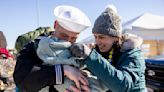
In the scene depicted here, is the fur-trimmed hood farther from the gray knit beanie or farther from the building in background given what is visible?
the building in background

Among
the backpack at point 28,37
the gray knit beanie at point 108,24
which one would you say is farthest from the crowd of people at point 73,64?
the backpack at point 28,37

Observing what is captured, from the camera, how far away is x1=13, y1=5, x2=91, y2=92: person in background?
174cm

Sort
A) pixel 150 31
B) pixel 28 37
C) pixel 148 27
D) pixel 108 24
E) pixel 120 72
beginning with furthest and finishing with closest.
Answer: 1. pixel 150 31
2. pixel 148 27
3. pixel 28 37
4. pixel 108 24
5. pixel 120 72

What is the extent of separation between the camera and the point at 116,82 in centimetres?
165

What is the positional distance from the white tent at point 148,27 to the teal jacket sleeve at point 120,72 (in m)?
11.1

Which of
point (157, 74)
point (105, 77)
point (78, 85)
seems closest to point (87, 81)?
point (78, 85)

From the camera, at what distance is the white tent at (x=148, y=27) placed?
43.2 feet

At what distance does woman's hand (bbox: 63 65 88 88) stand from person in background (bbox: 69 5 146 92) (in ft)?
0.17

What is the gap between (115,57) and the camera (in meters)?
1.93

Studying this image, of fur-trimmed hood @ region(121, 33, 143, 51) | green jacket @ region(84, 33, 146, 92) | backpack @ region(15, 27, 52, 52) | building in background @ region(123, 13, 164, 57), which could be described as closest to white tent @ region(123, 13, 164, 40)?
building in background @ region(123, 13, 164, 57)

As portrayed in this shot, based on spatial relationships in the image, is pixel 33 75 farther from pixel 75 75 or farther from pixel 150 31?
pixel 150 31

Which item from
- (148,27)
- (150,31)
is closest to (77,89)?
(148,27)

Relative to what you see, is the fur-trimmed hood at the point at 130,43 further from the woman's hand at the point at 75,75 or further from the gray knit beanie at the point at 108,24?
the woman's hand at the point at 75,75

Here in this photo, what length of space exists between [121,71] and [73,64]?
25 cm
